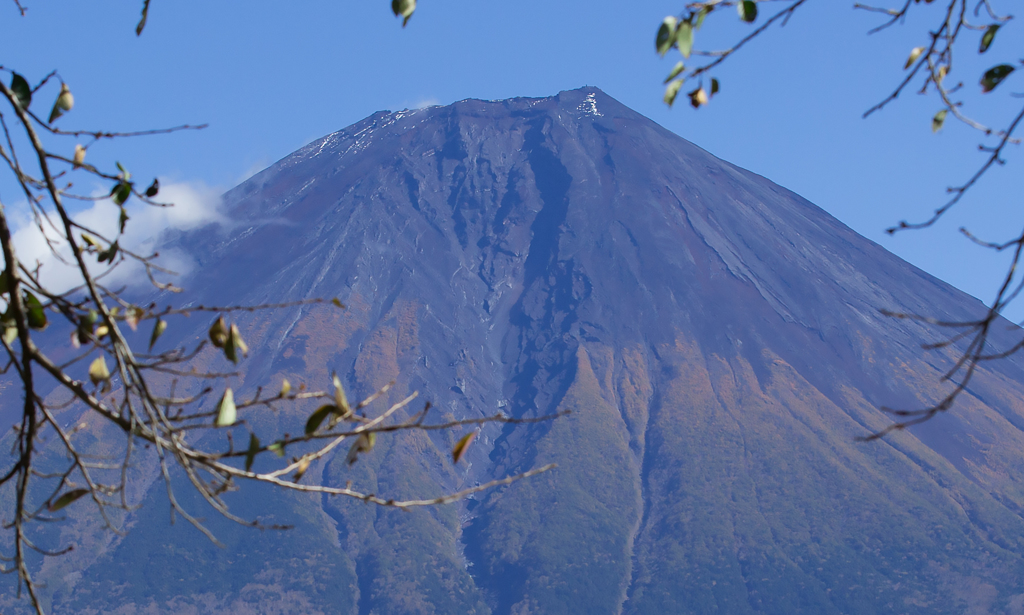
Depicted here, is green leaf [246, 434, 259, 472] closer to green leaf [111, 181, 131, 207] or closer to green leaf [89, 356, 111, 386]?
green leaf [89, 356, 111, 386]

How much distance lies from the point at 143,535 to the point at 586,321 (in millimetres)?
57363

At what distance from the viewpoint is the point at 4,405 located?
125m

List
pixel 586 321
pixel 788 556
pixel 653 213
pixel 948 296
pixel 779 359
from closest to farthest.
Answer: pixel 788 556, pixel 779 359, pixel 586 321, pixel 653 213, pixel 948 296

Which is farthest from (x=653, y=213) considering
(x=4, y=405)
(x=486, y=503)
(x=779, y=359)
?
(x=4, y=405)

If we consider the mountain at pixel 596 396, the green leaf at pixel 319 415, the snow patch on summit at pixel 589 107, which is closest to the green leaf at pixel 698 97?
the green leaf at pixel 319 415

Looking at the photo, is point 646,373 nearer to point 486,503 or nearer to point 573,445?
point 573,445

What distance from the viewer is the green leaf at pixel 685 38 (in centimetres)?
260

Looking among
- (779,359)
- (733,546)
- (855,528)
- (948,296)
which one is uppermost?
(948,296)

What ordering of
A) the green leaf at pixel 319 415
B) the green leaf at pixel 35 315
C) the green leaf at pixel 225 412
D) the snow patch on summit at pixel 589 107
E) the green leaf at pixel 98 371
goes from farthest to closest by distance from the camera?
the snow patch on summit at pixel 589 107 → the green leaf at pixel 35 315 → the green leaf at pixel 98 371 → the green leaf at pixel 319 415 → the green leaf at pixel 225 412

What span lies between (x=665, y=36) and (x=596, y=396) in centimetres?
11368

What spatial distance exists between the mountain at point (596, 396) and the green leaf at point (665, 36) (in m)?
94.3

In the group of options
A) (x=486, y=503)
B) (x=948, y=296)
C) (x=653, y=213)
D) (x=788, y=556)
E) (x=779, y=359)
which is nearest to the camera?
(x=788, y=556)

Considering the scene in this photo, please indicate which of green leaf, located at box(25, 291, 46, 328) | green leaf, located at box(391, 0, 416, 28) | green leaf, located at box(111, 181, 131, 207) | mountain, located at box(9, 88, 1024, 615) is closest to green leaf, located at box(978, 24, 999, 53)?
green leaf, located at box(391, 0, 416, 28)

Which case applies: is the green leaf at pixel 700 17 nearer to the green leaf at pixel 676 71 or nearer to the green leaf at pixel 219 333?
the green leaf at pixel 676 71
